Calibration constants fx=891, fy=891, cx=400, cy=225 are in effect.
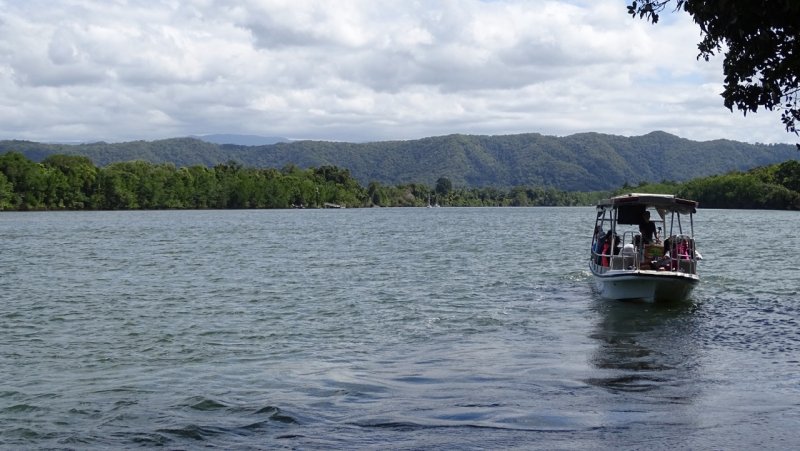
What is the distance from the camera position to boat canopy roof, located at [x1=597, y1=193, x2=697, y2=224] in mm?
31109

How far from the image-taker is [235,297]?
33.5 meters

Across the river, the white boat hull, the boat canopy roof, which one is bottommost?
the river

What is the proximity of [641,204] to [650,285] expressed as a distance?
4.37 m

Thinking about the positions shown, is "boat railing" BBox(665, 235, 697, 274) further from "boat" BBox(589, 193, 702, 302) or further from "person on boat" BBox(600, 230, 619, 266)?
"person on boat" BBox(600, 230, 619, 266)

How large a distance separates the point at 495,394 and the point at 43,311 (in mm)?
18550

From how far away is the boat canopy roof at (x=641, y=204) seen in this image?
3111cm

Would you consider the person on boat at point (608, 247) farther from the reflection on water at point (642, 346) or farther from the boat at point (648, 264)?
the reflection on water at point (642, 346)

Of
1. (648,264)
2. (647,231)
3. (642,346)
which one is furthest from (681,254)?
(642,346)

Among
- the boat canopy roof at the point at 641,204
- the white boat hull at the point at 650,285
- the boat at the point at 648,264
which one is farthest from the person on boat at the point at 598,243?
the white boat hull at the point at 650,285

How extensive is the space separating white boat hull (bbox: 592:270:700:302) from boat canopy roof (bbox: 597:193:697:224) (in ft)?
9.57

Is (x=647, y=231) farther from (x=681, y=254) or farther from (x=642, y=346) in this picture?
(x=642, y=346)

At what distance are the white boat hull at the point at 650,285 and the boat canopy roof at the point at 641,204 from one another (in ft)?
9.57

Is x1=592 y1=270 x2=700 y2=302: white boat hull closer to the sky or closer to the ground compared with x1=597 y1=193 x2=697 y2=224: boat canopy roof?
closer to the ground

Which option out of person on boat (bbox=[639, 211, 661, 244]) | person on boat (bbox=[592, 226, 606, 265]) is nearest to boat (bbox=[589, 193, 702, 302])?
person on boat (bbox=[639, 211, 661, 244])
